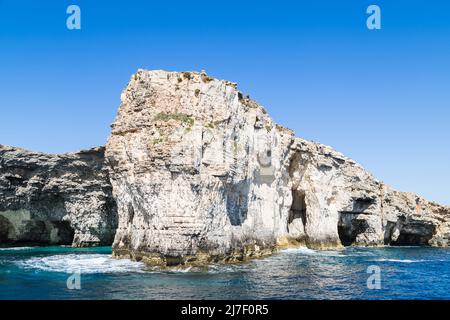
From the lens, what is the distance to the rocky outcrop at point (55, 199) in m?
64.6

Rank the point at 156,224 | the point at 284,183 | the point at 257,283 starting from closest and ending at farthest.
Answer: the point at 257,283 → the point at 156,224 → the point at 284,183

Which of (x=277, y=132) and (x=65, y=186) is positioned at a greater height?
(x=277, y=132)

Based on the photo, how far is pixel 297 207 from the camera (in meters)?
66.6

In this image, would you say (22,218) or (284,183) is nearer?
(284,183)

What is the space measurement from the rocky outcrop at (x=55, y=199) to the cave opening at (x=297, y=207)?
91.5 ft

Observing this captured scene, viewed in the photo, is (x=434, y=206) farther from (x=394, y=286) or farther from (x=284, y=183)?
(x=394, y=286)

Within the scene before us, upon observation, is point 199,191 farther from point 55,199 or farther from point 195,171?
point 55,199

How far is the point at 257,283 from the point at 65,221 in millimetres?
49285

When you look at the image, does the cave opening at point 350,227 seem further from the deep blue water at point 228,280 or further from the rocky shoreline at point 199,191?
the deep blue water at point 228,280

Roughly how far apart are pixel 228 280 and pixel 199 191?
9503 millimetres

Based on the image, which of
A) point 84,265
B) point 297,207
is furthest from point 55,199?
point 297,207
